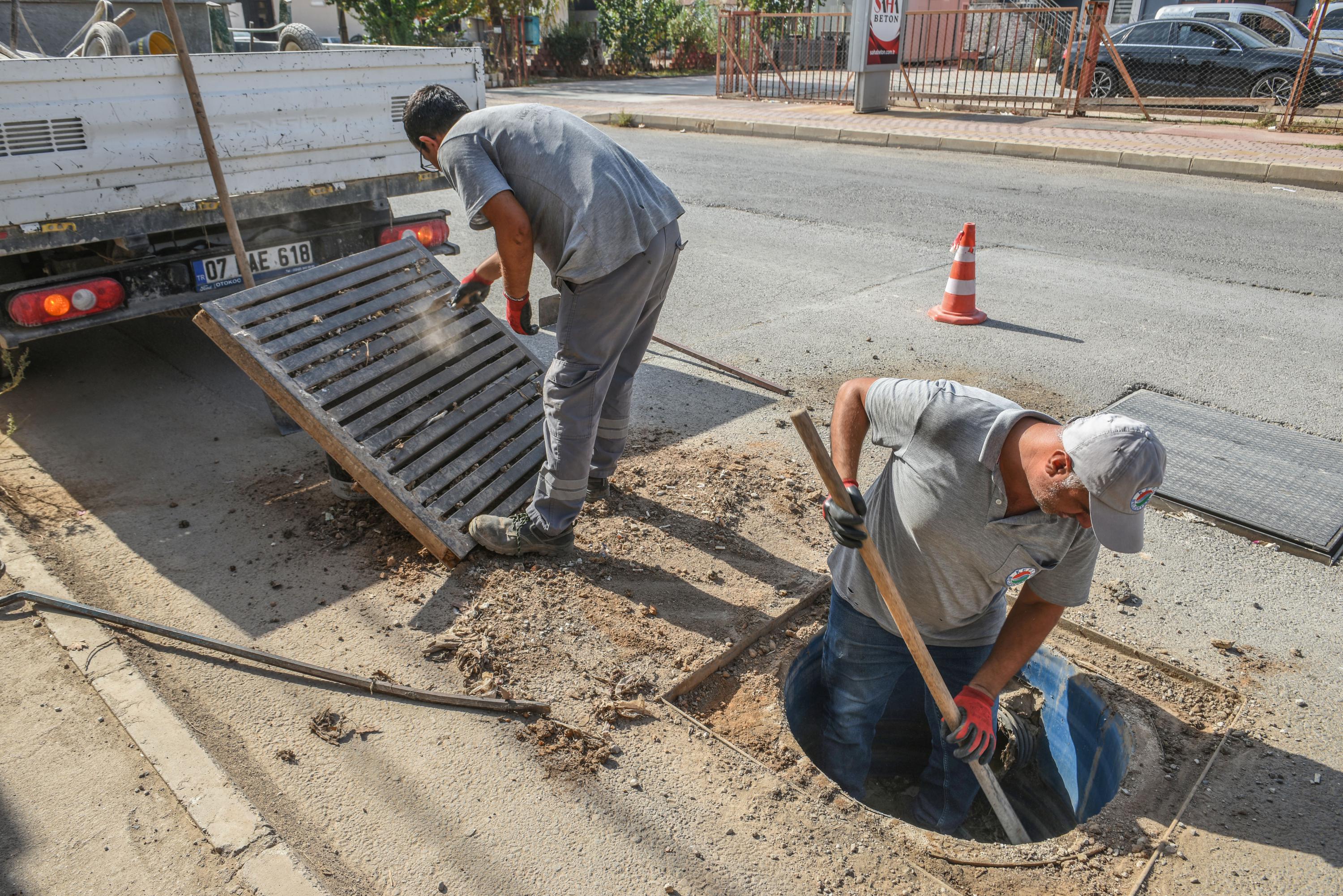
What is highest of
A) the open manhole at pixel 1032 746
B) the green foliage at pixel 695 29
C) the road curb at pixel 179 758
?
the green foliage at pixel 695 29

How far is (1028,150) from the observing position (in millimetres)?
12430

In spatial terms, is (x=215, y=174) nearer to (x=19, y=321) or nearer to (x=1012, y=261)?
(x=19, y=321)

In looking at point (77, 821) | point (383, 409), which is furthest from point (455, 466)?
point (77, 821)

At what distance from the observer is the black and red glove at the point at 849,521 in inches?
96.2

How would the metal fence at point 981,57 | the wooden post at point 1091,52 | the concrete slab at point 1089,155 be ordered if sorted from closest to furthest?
the concrete slab at point 1089,155 < the wooden post at point 1091,52 < the metal fence at point 981,57

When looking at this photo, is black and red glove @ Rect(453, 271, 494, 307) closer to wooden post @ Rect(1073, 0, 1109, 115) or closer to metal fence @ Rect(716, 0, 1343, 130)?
metal fence @ Rect(716, 0, 1343, 130)

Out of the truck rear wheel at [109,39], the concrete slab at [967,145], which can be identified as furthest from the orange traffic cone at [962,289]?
the concrete slab at [967,145]

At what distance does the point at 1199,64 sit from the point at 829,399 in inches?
570

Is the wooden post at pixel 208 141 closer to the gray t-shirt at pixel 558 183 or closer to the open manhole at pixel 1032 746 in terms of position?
the gray t-shirt at pixel 558 183

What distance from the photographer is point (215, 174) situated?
4.48m

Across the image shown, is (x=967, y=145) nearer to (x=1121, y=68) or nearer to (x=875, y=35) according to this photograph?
(x=875, y=35)

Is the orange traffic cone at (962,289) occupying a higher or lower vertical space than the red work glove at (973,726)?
higher

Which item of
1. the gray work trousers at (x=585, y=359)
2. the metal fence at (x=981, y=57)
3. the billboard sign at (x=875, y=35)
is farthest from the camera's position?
the metal fence at (x=981, y=57)

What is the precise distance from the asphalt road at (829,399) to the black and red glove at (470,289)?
1.16m
